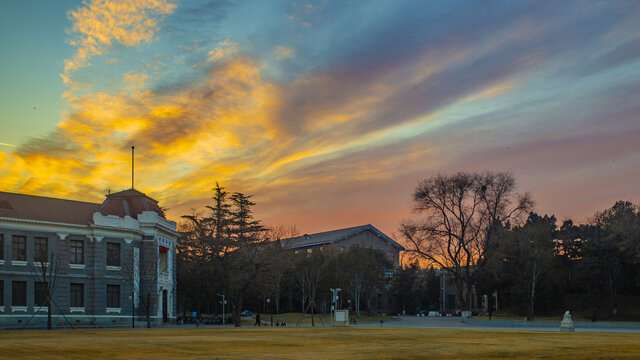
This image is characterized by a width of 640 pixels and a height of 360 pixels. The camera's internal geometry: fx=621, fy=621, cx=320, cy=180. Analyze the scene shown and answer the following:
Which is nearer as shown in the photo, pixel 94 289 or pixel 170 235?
pixel 94 289

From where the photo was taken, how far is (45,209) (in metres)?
67.4

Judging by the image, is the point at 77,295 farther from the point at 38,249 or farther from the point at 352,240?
the point at 352,240

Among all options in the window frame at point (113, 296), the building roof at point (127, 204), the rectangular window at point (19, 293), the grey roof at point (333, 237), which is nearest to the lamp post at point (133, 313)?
the window frame at point (113, 296)

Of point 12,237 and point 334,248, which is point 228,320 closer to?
point 334,248

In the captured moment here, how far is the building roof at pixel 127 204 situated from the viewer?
73.2 m

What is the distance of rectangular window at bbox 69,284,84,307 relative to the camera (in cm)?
6612

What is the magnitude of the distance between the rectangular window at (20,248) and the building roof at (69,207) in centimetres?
222

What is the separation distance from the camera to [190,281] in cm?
9556

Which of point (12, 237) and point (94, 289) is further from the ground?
point (12, 237)

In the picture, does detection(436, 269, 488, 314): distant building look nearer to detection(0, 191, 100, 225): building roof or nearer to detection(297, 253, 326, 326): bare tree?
detection(297, 253, 326, 326): bare tree

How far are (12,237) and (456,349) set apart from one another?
54.0 meters

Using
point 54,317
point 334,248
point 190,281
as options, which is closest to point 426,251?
point 334,248

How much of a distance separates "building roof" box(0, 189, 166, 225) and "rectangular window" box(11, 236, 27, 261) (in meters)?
2.22

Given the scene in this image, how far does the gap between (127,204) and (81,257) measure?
9.41 metres
